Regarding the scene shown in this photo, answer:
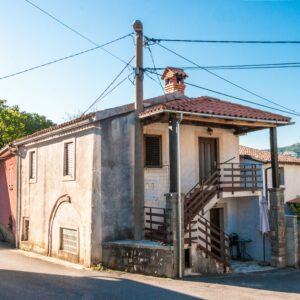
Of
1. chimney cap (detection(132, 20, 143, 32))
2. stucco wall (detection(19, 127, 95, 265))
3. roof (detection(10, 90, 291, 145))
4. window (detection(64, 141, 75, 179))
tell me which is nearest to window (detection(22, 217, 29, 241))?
stucco wall (detection(19, 127, 95, 265))

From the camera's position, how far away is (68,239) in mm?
15266

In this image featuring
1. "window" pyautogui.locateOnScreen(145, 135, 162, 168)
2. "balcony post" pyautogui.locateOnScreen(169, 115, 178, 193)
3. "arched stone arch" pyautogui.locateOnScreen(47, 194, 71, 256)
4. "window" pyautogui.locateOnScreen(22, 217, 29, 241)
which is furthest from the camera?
"window" pyautogui.locateOnScreen(22, 217, 29, 241)

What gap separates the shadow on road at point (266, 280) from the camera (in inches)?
440

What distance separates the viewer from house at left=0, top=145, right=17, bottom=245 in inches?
801

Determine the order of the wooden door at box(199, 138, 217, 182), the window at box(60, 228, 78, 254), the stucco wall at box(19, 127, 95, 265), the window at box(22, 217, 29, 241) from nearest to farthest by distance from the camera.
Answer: the stucco wall at box(19, 127, 95, 265) < the window at box(60, 228, 78, 254) < the wooden door at box(199, 138, 217, 182) < the window at box(22, 217, 29, 241)

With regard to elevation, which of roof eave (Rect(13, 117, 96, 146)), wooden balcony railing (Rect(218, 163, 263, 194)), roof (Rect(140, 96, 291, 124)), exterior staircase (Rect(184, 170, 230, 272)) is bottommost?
exterior staircase (Rect(184, 170, 230, 272))

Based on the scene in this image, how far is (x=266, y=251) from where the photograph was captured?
16.1 meters

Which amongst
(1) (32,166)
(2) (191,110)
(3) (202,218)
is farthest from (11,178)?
(2) (191,110)

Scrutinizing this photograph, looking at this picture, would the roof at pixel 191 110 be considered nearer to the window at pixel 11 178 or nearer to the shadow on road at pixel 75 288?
the shadow on road at pixel 75 288

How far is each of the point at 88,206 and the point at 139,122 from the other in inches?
143

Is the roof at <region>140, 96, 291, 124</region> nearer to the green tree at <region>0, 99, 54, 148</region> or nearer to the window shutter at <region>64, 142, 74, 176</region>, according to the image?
the window shutter at <region>64, 142, 74, 176</region>

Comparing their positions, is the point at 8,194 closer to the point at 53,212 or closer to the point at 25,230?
the point at 25,230

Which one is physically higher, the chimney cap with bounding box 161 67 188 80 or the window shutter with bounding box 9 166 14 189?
the chimney cap with bounding box 161 67 188 80

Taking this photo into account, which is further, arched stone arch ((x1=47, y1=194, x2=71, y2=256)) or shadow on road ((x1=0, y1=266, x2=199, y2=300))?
arched stone arch ((x1=47, y1=194, x2=71, y2=256))
